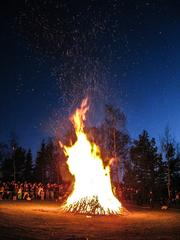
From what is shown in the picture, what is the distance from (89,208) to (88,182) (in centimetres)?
181

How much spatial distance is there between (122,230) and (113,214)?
254 inches

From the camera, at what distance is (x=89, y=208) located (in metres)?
21.6

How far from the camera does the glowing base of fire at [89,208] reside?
21.3 meters

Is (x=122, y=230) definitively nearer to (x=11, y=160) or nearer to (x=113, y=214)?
(x=113, y=214)

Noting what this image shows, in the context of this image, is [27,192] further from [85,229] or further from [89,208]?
[85,229]

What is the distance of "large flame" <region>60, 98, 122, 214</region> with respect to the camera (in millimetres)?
21719

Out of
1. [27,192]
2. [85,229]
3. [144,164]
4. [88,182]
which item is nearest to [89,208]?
[88,182]

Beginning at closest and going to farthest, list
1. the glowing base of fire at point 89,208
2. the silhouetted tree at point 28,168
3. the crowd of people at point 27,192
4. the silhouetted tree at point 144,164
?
the glowing base of fire at point 89,208, the crowd of people at point 27,192, the silhouetted tree at point 144,164, the silhouetted tree at point 28,168

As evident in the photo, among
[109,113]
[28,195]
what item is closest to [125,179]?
[109,113]

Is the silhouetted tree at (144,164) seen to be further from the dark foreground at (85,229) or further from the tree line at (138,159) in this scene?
the dark foreground at (85,229)

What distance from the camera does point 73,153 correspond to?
24234 mm

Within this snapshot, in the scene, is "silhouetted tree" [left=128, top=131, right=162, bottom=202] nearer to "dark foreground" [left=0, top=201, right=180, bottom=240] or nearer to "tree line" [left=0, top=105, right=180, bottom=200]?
"tree line" [left=0, top=105, right=180, bottom=200]

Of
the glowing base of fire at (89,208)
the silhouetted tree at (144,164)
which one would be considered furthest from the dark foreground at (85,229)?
the silhouetted tree at (144,164)

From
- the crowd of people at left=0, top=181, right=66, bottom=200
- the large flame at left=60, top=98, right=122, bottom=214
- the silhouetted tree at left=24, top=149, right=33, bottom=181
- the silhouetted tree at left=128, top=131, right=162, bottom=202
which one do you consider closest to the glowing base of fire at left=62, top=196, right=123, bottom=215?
the large flame at left=60, top=98, right=122, bottom=214
